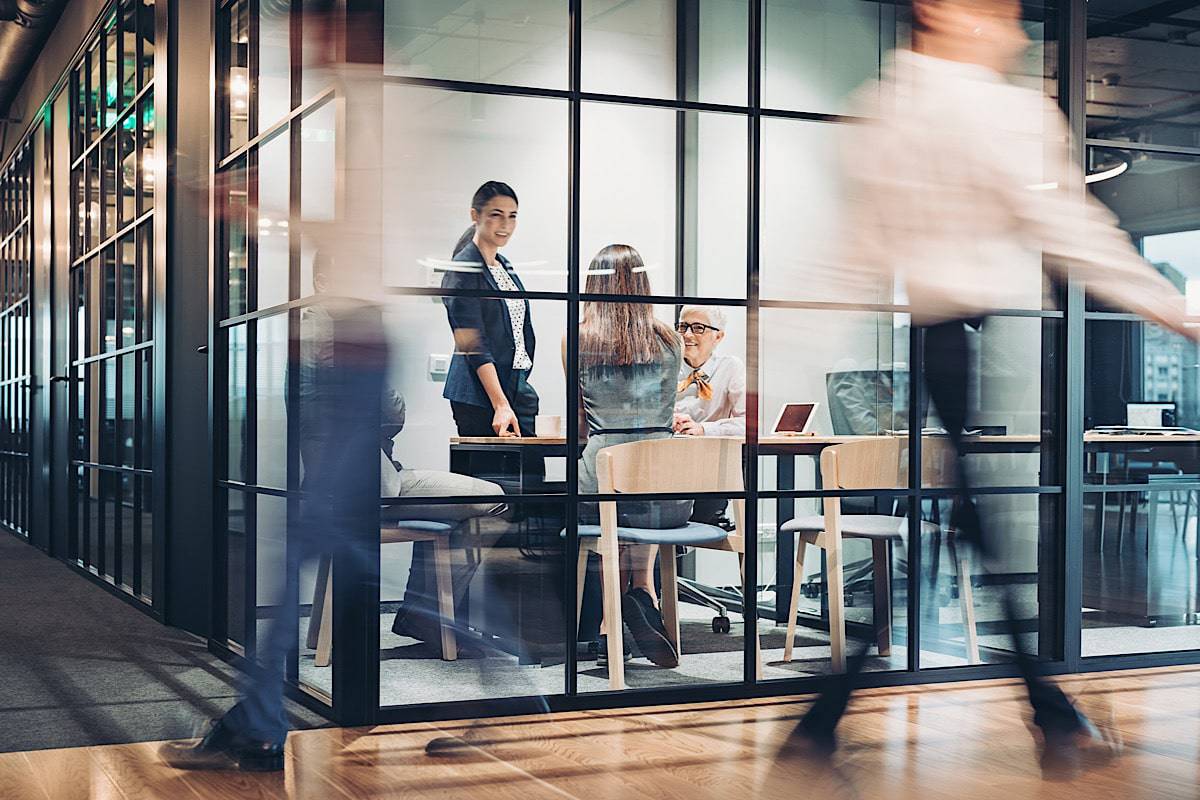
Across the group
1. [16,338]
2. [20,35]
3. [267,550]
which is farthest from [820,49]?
[16,338]

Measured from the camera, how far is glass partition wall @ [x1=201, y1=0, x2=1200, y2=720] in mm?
3557

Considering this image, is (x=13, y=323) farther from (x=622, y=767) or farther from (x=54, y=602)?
(x=622, y=767)

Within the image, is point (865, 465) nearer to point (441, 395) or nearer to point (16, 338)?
point (441, 395)

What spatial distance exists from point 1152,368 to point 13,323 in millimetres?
7728

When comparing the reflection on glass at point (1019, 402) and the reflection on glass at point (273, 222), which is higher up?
the reflection on glass at point (273, 222)

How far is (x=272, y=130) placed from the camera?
4020 mm

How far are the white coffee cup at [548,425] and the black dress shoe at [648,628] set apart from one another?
0.51 meters

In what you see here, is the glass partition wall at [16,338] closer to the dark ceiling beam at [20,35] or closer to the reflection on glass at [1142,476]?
the dark ceiling beam at [20,35]

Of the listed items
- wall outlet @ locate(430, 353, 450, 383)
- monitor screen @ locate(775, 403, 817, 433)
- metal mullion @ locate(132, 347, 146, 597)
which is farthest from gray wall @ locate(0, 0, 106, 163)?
monitor screen @ locate(775, 403, 817, 433)

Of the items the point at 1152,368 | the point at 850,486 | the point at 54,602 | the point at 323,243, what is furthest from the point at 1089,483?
the point at 54,602

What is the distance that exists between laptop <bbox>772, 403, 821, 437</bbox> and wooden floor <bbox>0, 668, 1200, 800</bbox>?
77 cm

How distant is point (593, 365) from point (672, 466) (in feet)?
1.18

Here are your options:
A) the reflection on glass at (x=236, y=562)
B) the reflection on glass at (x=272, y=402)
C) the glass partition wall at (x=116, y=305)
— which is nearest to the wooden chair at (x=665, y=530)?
the reflection on glass at (x=272, y=402)

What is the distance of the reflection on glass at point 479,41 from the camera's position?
11.6 ft
